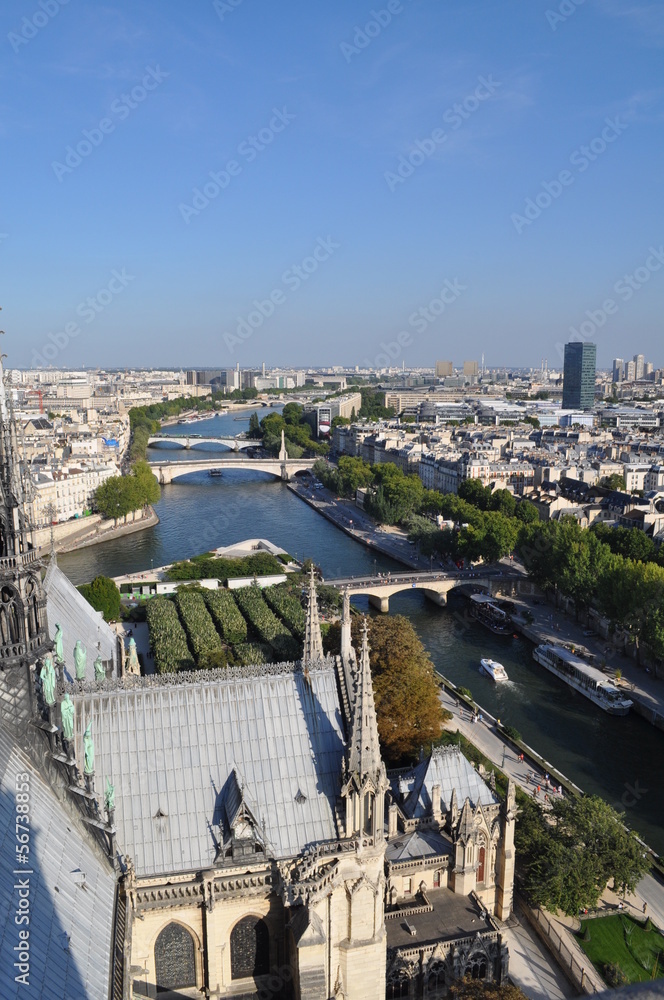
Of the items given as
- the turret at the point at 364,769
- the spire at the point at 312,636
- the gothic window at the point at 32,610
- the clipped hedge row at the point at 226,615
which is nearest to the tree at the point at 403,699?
the clipped hedge row at the point at 226,615

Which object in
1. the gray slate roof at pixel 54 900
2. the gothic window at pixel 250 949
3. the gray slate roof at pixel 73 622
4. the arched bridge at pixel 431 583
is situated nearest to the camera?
the gray slate roof at pixel 54 900

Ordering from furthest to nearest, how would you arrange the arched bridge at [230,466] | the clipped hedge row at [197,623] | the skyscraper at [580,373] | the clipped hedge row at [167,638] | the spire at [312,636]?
the skyscraper at [580,373] → the arched bridge at [230,466] → the clipped hedge row at [197,623] → the clipped hedge row at [167,638] → the spire at [312,636]

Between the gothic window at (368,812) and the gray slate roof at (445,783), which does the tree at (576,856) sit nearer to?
the gray slate roof at (445,783)

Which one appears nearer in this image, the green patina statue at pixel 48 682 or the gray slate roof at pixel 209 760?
the green patina statue at pixel 48 682

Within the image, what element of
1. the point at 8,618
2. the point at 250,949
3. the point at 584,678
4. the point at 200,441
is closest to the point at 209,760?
the point at 250,949

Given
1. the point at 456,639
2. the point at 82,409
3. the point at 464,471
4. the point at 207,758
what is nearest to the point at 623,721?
the point at 456,639

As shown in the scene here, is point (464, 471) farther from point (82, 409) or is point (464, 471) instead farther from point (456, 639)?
point (82, 409)
